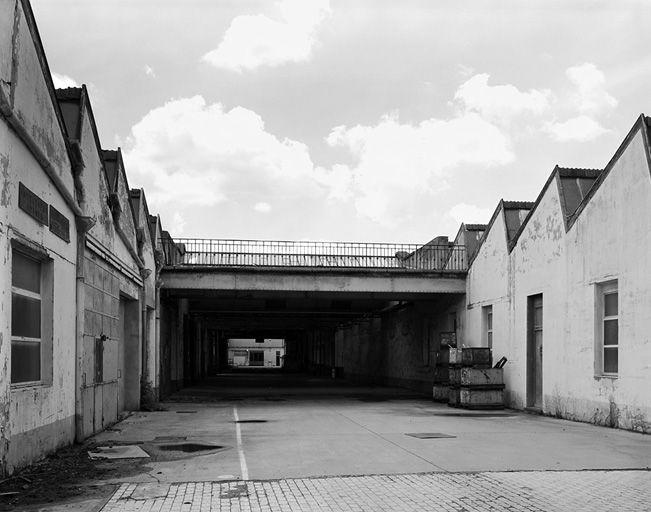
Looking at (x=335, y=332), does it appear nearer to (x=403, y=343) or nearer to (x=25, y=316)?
(x=403, y=343)

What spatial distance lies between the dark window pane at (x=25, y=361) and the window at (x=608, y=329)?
456 inches

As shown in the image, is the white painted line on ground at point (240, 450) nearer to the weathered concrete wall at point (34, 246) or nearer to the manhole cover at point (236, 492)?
the manhole cover at point (236, 492)

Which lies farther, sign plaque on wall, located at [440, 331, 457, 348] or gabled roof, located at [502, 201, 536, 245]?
sign plaque on wall, located at [440, 331, 457, 348]

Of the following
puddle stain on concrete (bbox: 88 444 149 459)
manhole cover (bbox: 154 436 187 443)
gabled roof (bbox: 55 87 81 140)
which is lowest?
manhole cover (bbox: 154 436 187 443)

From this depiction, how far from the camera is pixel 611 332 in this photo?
16.3 meters

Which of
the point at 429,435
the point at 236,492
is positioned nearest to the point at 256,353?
the point at 429,435

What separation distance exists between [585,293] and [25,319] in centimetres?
1219

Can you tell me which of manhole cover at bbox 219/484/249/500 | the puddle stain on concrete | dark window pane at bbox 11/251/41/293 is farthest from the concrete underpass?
manhole cover at bbox 219/484/249/500

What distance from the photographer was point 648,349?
14.4m

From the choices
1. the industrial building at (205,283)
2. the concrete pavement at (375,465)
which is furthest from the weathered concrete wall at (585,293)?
the concrete pavement at (375,465)

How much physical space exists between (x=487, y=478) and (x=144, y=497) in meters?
3.99

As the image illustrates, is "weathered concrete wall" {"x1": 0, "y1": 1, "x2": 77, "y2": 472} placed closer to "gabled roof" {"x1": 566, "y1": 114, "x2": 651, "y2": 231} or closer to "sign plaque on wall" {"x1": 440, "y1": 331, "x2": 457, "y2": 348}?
Answer: "gabled roof" {"x1": 566, "y1": 114, "x2": 651, "y2": 231}

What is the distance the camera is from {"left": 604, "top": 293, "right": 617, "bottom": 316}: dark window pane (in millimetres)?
16234

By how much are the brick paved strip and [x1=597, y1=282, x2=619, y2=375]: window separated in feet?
23.7
